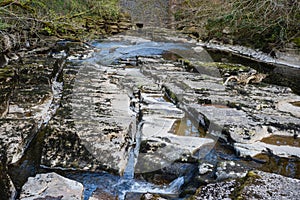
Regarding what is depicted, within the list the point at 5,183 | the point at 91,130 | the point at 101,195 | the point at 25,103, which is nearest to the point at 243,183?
the point at 101,195

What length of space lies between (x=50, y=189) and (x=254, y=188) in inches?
50.1

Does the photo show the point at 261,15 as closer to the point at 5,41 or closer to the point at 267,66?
the point at 267,66

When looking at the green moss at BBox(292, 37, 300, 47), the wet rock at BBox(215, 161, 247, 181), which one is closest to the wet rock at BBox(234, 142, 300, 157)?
the wet rock at BBox(215, 161, 247, 181)

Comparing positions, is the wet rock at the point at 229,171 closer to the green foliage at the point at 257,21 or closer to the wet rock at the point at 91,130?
the wet rock at the point at 91,130

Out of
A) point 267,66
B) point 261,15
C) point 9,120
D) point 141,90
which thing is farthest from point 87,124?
point 261,15

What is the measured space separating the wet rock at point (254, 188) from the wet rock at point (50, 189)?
2.51 ft

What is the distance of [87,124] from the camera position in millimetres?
2639

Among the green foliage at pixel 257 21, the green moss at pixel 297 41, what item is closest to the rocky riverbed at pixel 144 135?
the green foliage at pixel 257 21

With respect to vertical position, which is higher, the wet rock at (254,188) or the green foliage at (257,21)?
the green foliage at (257,21)

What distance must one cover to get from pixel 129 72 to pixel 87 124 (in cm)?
208

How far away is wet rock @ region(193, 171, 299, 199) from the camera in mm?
1605

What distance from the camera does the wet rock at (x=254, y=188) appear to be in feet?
5.27

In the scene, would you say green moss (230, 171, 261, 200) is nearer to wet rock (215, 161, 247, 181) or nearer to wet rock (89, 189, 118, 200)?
wet rock (215, 161, 247, 181)

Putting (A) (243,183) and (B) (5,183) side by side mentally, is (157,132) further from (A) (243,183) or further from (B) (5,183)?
(B) (5,183)
